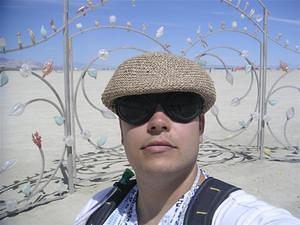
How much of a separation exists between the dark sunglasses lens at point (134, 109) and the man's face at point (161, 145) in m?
0.02

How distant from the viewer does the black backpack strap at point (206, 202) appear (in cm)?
109

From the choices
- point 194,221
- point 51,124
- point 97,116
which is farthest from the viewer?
point 97,116

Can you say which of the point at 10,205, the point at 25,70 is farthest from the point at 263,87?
the point at 10,205

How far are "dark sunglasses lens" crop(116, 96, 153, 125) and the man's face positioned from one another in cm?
2

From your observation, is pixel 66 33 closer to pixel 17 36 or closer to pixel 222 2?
pixel 17 36

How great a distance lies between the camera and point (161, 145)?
120cm

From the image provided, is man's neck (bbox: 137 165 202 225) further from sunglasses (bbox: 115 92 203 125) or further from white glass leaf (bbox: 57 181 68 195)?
white glass leaf (bbox: 57 181 68 195)

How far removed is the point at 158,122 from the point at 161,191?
8.7 inches

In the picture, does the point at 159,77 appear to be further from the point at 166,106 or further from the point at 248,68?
the point at 248,68

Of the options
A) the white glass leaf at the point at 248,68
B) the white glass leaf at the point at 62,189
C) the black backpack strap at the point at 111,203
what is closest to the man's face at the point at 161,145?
the black backpack strap at the point at 111,203

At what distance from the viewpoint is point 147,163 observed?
47.3 inches

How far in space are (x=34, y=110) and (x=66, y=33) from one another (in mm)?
8762

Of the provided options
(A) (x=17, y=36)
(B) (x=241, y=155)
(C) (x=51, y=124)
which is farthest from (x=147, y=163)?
(C) (x=51, y=124)

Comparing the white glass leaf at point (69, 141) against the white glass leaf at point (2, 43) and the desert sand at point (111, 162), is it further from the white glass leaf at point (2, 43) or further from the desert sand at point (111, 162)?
the white glass leaf at point (2, 43)
